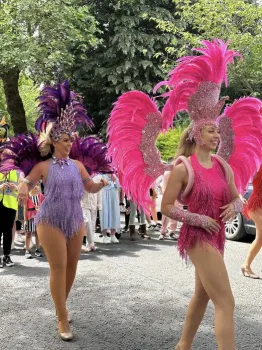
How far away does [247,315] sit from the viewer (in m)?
4.59

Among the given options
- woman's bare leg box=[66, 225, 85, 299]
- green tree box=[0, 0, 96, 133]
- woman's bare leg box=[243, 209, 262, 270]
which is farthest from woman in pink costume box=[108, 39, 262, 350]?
green tree box=[0, 0, 96, 133]

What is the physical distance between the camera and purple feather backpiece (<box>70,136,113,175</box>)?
15.1 ft

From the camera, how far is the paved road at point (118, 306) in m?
3.95

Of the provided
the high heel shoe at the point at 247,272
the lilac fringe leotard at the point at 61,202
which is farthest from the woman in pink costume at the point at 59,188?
the high heel shoe at the point at 247,272

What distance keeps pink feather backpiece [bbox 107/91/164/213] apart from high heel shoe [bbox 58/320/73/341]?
1358mm

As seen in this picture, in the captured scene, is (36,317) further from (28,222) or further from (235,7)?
(235,7)

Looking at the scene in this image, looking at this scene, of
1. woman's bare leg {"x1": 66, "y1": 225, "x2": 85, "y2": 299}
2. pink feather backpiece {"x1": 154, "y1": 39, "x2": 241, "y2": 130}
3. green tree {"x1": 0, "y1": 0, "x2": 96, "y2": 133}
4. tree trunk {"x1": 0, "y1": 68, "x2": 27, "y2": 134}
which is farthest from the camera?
tree trunk {"x1": 0, "y1": 68, "x2": 27, "y2": 134}

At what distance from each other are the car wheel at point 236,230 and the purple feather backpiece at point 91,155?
4886 mm

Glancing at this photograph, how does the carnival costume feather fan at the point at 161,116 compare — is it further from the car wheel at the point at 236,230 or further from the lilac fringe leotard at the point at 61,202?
the car wheel at the point at 236,230

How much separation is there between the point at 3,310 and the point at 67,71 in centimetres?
1694

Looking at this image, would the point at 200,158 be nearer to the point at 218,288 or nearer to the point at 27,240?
the point at 218,288

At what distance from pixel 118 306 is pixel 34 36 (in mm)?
11168

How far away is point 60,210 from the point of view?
4.10 m

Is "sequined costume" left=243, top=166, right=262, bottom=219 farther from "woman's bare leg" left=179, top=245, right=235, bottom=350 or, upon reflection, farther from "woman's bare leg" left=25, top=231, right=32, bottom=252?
"woman's bare leg" left=25, top=231, right=32, bottom=252
